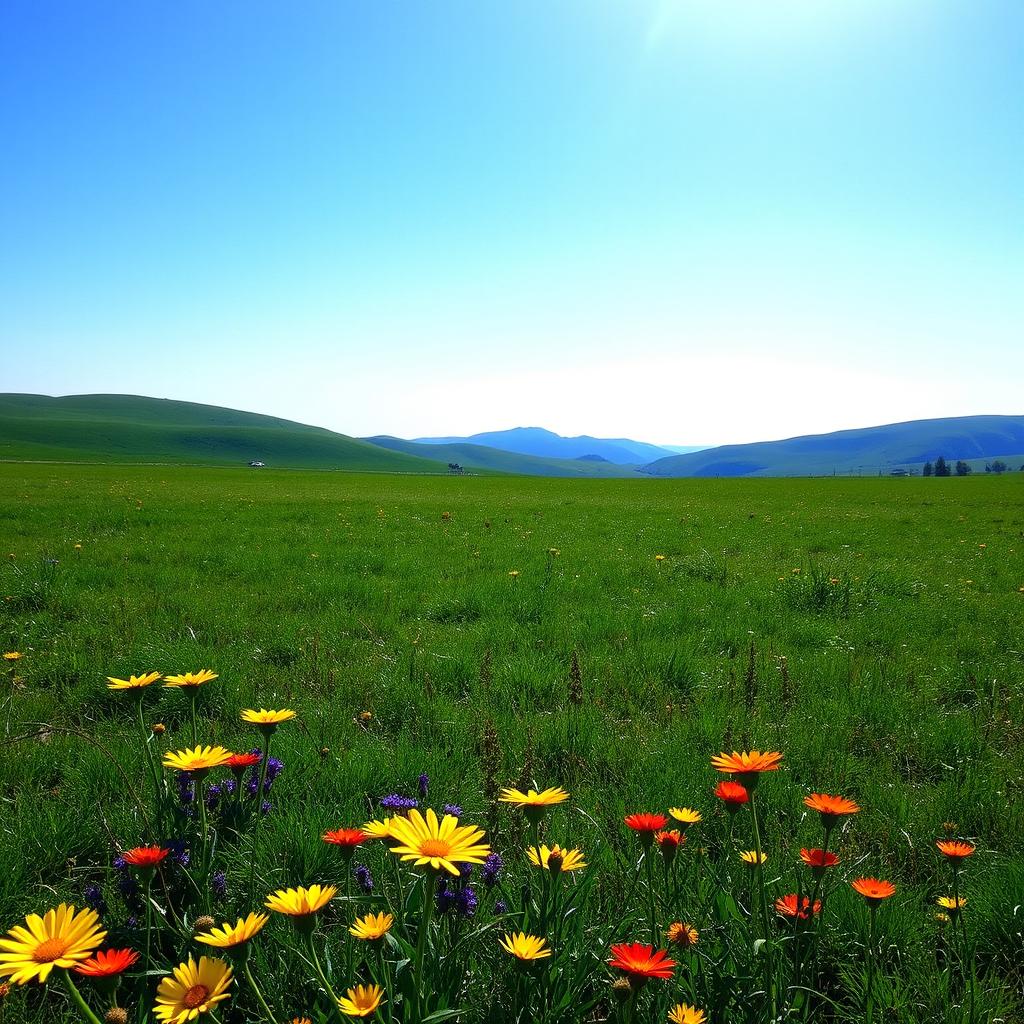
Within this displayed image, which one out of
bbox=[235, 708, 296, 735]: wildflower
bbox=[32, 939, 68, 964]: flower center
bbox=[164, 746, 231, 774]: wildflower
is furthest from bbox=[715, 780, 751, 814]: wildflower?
bbox=[32, 939, 68, 964]: flower center

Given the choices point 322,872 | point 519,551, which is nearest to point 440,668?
point 322,872

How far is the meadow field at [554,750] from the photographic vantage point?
1710 mm

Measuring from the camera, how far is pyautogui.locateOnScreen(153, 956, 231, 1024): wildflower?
1074 millimetres

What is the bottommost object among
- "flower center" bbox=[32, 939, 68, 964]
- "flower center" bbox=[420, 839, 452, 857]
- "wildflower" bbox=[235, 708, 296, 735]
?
"flower center" bbox=[32, 939, 68, 964]

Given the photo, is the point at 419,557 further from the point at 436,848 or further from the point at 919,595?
the point at 436,848

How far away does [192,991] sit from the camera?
1.16m

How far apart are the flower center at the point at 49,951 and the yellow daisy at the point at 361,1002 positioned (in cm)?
56

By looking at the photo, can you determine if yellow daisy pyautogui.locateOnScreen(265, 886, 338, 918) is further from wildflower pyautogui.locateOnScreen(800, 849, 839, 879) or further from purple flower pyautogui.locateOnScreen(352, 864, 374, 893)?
wildflower pyautogui.locateOnScreen(800, 849, 839, 879)

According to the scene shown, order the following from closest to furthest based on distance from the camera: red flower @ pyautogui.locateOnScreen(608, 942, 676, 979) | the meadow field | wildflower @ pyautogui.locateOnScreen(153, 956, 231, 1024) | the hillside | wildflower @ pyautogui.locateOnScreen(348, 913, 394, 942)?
wildflower @ pyautogui.locateOnScreen(153, 956, 231, 1024) < red flower @ pyautogui.locateOnScreen(608, 942, 676, 979) < wildflower @ pyautogui.locateOnScreen(348, 913, 394, 942) < the meadow field < the hillside

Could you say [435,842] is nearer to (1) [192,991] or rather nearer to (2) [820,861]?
(1) [192,991]

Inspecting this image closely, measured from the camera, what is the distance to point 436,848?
4.19ft

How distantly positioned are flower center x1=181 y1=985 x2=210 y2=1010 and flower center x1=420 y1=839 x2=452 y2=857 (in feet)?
1.55

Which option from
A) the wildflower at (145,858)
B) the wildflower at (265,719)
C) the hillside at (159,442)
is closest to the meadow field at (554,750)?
the wildflower at (145,858)

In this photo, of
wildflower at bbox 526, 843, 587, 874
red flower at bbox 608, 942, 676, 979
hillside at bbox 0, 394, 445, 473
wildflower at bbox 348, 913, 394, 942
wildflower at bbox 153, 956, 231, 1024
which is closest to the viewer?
wildflower at bbox 153, 956, 231, 1024
